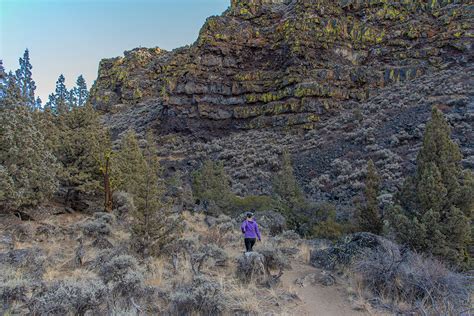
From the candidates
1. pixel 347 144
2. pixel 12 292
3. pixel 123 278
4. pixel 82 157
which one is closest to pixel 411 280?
pixel 123 278

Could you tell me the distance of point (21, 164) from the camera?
50.9 ft

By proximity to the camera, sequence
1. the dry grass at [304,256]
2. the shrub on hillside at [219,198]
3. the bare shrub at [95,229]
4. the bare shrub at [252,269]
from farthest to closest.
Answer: the shrub on hillside at [219,198] < the bare shrub at [95,229] < the dry grass at [304,256] < the bare shrub at [252,269]

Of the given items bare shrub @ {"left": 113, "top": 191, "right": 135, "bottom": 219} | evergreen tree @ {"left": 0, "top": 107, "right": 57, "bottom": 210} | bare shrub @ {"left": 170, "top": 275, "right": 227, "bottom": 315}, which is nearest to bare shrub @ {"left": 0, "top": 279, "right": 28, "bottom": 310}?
bare shrub @ {"left": 170, "top": 275, "right": 227, "bottom": 315}

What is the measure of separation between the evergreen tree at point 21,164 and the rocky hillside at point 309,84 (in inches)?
735

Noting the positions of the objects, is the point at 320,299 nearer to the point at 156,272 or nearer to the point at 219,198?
the point at 156,272

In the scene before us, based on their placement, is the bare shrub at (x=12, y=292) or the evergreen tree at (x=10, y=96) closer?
the bare shrub at (x=12, y=292)

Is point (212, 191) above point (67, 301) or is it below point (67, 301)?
above

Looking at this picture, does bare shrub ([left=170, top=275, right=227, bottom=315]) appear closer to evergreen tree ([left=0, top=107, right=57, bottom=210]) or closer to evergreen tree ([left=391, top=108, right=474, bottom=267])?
evergreen tree ([left=391, top=108, right=474, bottom=267])

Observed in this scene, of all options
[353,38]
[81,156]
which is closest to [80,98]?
[353,38]

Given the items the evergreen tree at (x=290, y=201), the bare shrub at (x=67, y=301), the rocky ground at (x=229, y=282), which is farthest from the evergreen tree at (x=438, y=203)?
the bare shrub at (x=67, y=301)

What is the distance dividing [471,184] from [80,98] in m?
81.8

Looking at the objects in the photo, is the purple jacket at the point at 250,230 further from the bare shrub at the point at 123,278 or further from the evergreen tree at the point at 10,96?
the evergreen tree at the point at 10,96

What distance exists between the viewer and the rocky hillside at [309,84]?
36.6m

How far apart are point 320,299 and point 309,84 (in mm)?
41354
